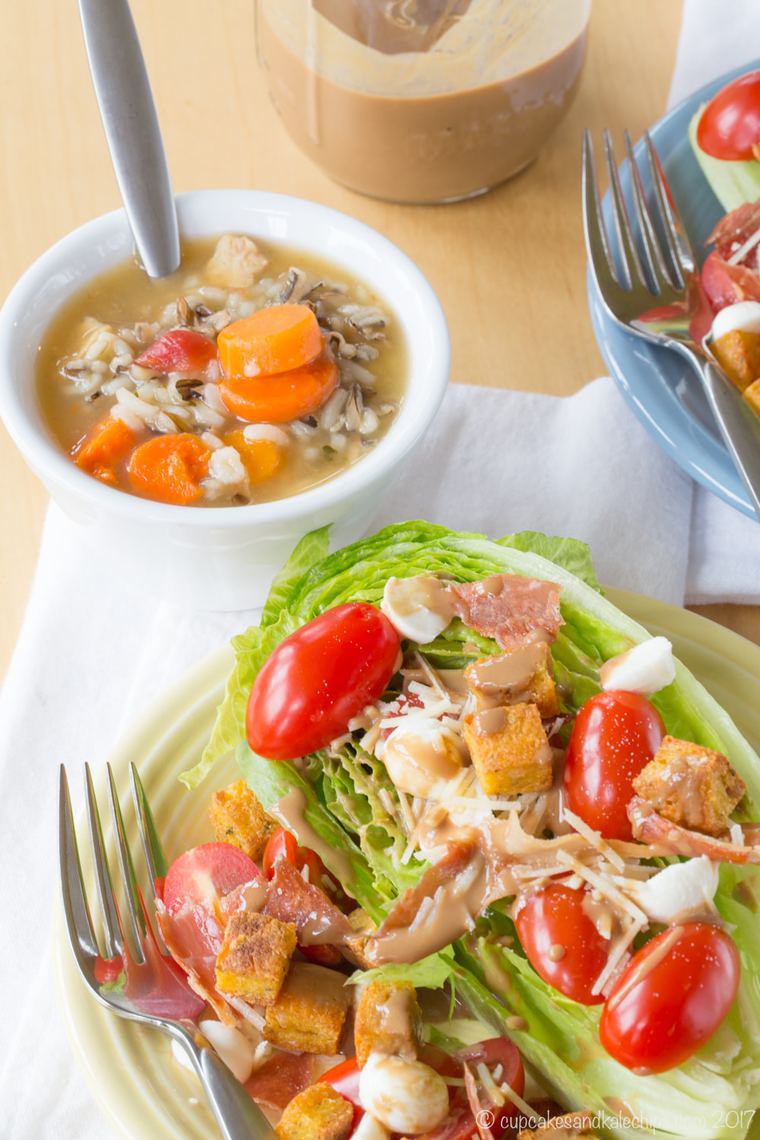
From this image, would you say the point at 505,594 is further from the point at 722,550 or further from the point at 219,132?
the point at 219,132

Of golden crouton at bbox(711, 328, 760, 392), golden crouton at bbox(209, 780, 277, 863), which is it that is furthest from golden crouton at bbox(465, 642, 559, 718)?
golden crouton at bbox(711, 328, 760, 392)

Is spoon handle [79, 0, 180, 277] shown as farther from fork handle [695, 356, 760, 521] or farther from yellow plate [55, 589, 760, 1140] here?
fork handle [695, 356, 760, 521]

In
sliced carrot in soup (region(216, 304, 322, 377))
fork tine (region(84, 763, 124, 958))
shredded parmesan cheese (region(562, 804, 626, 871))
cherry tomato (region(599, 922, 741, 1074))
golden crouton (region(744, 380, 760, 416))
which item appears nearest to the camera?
cherry tomato (region(599, 922, 741, 1074))

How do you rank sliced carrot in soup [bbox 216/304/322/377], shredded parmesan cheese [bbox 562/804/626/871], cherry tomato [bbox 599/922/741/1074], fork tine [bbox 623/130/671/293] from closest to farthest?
cherry tomato [bbox 599/922/741/1074] → shredded parmesan cheese [bbox 562/804/626/871] → sliced carrot in soup [bbox 216/304/322/377] → fork tine [bbox 623/130/671/293]

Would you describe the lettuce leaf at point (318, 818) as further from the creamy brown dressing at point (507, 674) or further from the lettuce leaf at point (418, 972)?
the creamy brown dressing at point (507, 674)

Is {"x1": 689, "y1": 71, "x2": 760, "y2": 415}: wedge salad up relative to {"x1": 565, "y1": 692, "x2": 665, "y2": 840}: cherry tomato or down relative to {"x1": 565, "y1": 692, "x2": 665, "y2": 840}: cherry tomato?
up

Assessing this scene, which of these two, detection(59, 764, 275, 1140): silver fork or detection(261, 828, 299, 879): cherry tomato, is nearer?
detection(59, 764, 275, 1140): silver fork

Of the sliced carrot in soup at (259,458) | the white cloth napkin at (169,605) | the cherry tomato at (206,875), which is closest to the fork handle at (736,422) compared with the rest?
the white cloth napkin at (169,605)

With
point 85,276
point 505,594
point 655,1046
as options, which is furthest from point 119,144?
point 655,1046
